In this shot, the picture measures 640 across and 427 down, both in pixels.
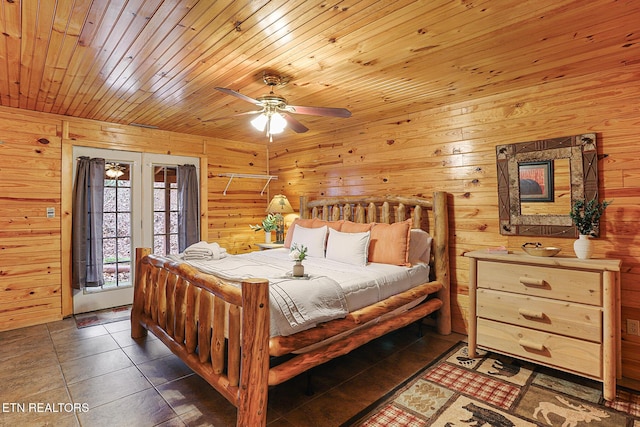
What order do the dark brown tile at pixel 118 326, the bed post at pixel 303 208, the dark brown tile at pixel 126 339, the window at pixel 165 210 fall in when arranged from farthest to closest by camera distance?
the bed post at pixel 303 208, the window at pixel 165 210, the dark brown tile at pixel 118 326, the dark brown tile at pixel 126 339

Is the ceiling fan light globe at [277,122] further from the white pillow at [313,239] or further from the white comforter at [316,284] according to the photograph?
the white pillow at [313,239]

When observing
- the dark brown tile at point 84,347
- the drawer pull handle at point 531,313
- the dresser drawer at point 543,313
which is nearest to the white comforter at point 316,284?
the dresser drawer at point 543,313

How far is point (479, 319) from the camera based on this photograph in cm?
282

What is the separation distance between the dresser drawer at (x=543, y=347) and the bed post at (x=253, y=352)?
199 cm

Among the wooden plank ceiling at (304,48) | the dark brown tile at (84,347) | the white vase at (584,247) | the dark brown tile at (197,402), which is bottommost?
the dark brown tile at (197,402)

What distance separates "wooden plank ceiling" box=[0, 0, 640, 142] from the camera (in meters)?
1.84

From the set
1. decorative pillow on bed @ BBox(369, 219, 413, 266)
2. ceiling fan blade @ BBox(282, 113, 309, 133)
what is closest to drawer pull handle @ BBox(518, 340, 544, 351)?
decorative pillow on bed @ BBox(369, 219, 413, 266)

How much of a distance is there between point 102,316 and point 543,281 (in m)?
4.59

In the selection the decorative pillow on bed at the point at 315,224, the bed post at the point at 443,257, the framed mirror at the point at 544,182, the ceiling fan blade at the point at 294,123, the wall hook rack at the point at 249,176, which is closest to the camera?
the framed mirror at the point at 544,182

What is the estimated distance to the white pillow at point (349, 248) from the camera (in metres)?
3.23

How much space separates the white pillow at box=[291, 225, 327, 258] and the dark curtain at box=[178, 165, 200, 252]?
5.78 ft

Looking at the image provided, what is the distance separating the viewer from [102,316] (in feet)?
12.9

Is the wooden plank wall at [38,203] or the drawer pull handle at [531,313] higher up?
the wooden plank wall at [38,203]

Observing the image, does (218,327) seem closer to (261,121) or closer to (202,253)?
(202,253)
